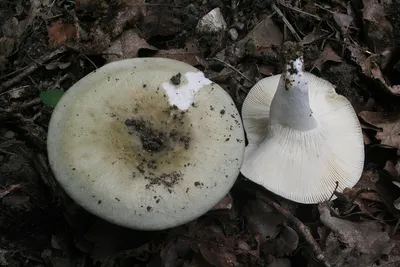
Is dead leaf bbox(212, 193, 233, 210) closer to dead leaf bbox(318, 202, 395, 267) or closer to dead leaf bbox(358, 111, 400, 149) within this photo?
dead leaf bbox(318, 202, 395, 267)

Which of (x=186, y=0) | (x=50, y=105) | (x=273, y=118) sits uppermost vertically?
(x=186, y=0)

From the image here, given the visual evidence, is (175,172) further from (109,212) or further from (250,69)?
(250,69)

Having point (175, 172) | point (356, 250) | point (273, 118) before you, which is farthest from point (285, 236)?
point (175, 172)

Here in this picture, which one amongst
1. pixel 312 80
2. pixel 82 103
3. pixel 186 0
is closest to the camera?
pixel 82 103

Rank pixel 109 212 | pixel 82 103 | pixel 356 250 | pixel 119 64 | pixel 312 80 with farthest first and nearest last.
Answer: pixel 312 80 → pixel 356 250 → pixel 119 64 → pixel 82 103 → pixel 109 212

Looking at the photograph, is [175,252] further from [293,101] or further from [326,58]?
[326,58]

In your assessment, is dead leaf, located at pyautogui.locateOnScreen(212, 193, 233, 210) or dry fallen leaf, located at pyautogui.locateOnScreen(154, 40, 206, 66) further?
dry fallen leaf, located at pyautogui.locateOnScreen(154, 40, 206, 66)

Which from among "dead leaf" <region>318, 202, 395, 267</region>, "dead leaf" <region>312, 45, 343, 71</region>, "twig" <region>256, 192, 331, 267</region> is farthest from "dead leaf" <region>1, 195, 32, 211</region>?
"dead leaf" <region>312, 45, 343, 71</region>
